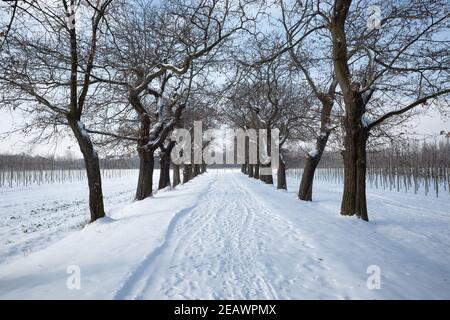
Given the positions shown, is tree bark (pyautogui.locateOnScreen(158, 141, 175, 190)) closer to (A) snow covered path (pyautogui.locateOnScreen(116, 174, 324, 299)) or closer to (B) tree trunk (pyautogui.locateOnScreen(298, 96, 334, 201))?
(B) tree trunk (pyautogui.locateOnScreen(298, 96, 334, 201))

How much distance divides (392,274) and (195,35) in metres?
8.03

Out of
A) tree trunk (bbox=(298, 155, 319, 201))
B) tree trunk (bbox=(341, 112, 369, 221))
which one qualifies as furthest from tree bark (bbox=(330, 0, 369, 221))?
tree trunk (bbox=(298, 155, 319, 201))

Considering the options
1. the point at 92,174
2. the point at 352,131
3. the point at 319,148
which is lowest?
the point at 92,174

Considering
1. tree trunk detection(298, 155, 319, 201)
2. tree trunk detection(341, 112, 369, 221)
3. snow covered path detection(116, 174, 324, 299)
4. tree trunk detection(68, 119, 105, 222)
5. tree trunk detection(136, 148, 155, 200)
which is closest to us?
snow covered path detection(116, 174, 324, 299)

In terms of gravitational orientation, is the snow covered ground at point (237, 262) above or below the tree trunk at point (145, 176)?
below

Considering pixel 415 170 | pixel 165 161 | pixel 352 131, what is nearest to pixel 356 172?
pixel 352 131

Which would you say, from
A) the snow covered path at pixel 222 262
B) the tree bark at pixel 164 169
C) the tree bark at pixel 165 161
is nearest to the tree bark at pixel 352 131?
the snow covered path at pixel 222 262

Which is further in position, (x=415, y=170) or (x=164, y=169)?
(x=415, y=170)

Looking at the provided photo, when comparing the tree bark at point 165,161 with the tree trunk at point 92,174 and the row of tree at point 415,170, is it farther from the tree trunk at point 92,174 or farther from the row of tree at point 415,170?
the row of tree at point 415,170

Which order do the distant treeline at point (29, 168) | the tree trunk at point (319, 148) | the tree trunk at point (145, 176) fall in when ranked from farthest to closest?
the distant treeline at point (29, 168)
the tree trunk at point (145, 176)
the tree trunk at point (319, 148)

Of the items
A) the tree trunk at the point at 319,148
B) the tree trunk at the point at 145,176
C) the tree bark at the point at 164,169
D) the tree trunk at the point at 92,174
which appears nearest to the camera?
the tree trunk at the point at 92,174

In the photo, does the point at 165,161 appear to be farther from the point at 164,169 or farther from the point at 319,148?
the point at 319,148
